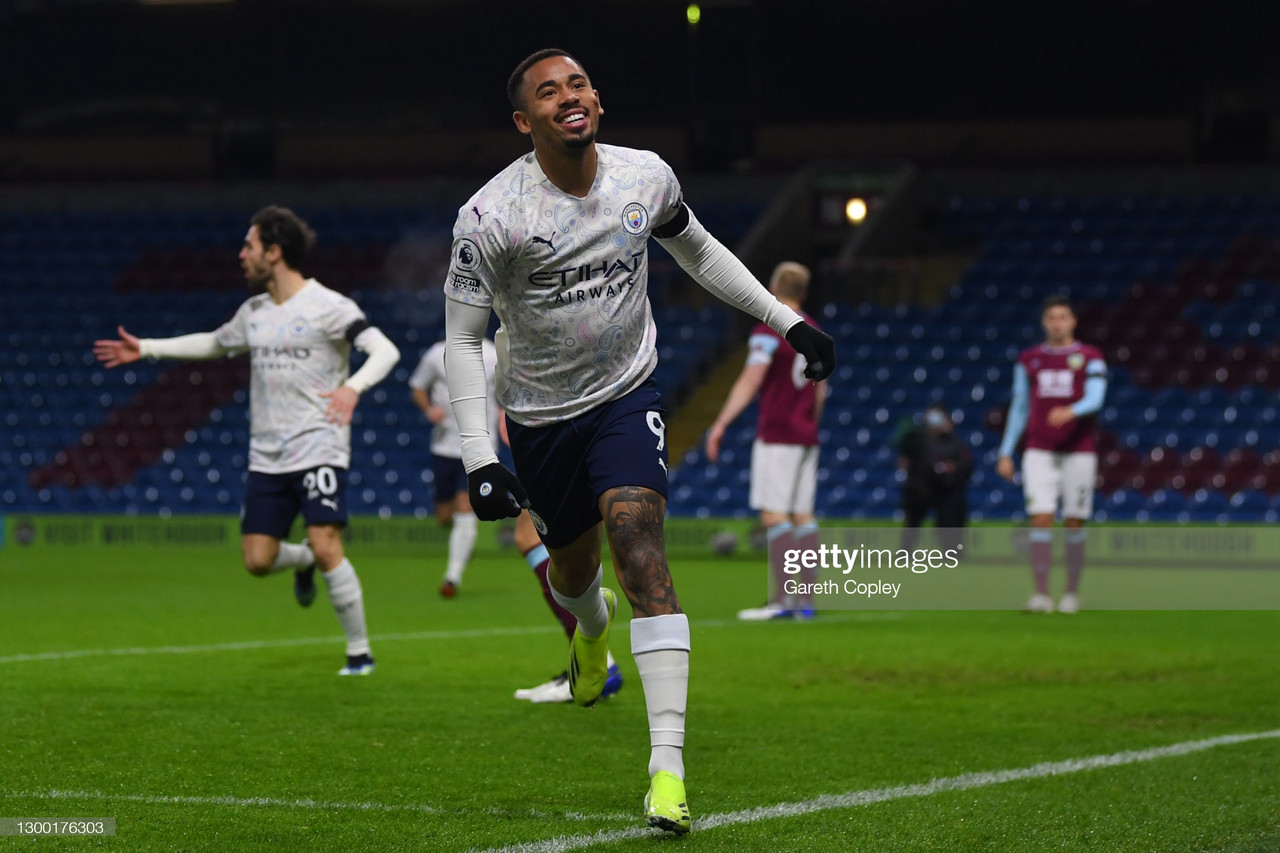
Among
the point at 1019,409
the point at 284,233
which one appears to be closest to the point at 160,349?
A: the point at 284,233

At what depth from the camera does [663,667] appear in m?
4.83

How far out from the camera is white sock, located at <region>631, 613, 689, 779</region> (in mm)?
4781

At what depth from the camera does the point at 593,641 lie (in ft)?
19.1

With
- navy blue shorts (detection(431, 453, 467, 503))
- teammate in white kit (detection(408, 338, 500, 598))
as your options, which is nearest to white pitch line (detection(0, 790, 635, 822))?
teammate in white kit (detection(408, 338, 500, 598))

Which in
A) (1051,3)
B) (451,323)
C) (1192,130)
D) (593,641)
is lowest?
(593,641)

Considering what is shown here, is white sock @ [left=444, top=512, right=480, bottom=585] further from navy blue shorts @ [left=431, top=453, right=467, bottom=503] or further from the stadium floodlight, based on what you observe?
the stadium floodlight

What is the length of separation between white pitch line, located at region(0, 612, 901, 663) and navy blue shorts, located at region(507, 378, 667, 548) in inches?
180

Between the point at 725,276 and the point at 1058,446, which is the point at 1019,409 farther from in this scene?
the point at 725,276

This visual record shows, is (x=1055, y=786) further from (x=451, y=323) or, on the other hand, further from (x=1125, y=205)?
(x=1125, y=205)

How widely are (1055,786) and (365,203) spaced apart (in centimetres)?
2350

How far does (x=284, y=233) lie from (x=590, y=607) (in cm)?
334

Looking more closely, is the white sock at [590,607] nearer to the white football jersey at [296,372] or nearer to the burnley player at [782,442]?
the white football jersey at [296,372]

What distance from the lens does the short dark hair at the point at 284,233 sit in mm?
8156

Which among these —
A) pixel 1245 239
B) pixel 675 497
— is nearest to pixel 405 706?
pixel 675 497
